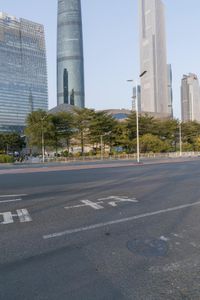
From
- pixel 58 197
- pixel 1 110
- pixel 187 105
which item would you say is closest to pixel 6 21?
pixel 1 110

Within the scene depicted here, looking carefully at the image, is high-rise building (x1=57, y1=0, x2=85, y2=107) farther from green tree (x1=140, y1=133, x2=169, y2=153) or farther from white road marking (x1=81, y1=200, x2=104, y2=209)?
white road marking (x1=81, y1=200, x2=104, y2=209)

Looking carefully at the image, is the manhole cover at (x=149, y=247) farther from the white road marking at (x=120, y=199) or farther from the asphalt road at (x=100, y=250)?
the white road marking at (x=120, y=199)

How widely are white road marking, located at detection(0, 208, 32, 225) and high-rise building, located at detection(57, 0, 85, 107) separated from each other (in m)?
184

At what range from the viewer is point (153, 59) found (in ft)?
546

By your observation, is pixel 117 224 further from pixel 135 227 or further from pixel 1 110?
pixel 1 110

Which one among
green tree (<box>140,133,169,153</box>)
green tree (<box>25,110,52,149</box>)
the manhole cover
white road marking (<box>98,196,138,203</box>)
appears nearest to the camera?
the manhole cover

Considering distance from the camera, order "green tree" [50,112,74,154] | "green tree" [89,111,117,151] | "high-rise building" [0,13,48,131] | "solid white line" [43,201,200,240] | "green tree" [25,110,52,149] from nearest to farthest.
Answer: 1. "solid white line" [43,201,200,240]
2. "green tree" [25,110,52,149]
3. "green tree" [50,112,74,154]
4. "green tree" [89,111,117,151]
5. "high-rise building" [0,13,48,131]

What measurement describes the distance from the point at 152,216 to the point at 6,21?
153155mm

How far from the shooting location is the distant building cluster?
131 meters

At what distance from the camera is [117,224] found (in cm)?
584

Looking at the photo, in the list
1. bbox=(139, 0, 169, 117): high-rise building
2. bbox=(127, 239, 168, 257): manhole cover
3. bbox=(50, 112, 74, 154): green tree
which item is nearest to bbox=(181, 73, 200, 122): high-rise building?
bbox=(139, 0, 169, 117): high-rise building

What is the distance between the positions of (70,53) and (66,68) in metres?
9.93

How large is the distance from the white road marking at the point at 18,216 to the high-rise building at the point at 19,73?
12672 cm

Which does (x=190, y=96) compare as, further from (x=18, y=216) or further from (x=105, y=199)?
(x=18, y=216)
